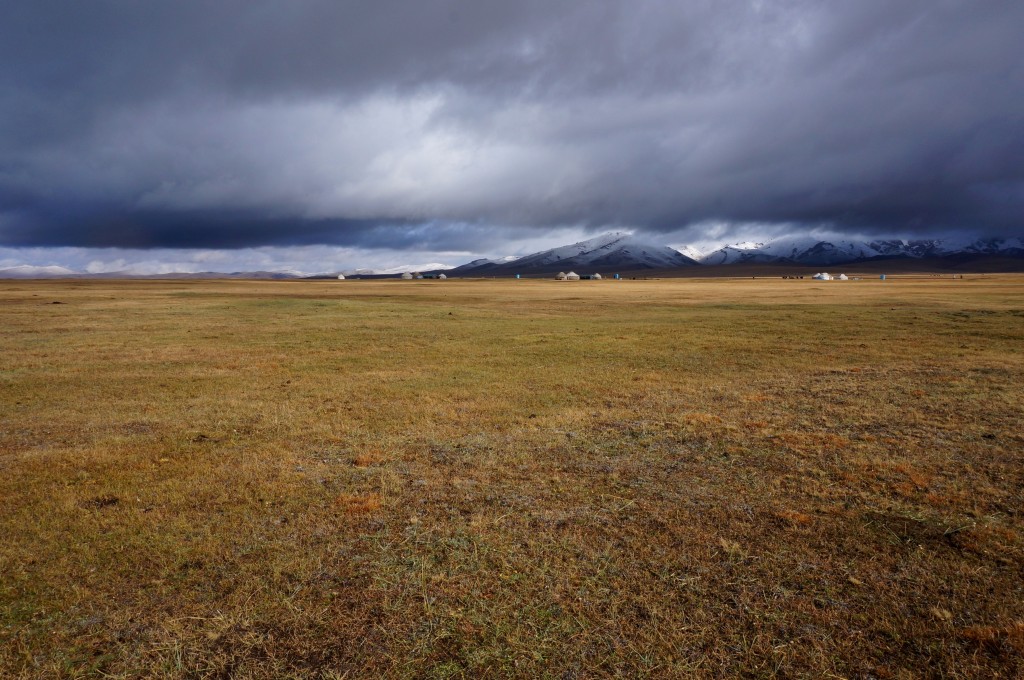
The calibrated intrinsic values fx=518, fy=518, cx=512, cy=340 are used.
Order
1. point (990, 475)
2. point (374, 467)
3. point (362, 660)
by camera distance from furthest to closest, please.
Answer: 1. point (374, 467)
2. point (990, 475)
3. point (362, 660)

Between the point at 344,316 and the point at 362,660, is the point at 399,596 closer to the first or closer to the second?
the point at 362,660

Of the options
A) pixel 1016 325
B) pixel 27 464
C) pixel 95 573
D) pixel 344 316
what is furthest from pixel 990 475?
pixel 344 316

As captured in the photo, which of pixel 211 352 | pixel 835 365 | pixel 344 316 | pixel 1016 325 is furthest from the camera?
pixel 344 316

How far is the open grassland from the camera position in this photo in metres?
4.97

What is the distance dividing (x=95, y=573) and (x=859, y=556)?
925cm

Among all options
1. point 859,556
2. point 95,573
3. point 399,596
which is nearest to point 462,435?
point 399,596

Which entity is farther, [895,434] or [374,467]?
[895,434]

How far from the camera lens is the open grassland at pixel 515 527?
497cm

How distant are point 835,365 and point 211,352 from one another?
1001 inches

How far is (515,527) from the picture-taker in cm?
719

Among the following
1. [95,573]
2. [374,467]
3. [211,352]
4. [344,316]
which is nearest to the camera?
[95,573]

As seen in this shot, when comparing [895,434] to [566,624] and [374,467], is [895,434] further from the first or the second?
[374,467]

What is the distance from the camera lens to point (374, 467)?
9.51m

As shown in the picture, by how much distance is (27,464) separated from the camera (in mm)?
9664
